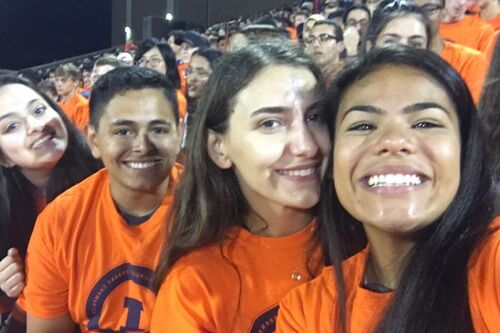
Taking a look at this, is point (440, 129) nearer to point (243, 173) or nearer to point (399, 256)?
point (399, 256)

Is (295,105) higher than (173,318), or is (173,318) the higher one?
(295,105)

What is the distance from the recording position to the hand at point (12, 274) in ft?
5.16

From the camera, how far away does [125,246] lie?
138 cm

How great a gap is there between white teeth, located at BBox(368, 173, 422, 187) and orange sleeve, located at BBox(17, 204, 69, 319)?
2.83 feet

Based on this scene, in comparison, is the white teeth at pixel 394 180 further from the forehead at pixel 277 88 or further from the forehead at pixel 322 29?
the forehead at pixel 322 29

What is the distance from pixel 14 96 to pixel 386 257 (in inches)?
48.4

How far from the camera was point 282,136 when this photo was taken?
108 centimetres

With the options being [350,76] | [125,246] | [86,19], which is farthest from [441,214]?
[86,19]

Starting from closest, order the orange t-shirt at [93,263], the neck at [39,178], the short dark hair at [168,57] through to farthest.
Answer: the orange t-shirt at [93,263], the neck at [39,178], the short dark hair at [168,57]

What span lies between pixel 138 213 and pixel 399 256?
0.72 metres

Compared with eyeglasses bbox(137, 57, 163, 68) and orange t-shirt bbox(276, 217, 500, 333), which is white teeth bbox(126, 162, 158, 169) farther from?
eyeglasses bbox(137, 57, 163, 68)

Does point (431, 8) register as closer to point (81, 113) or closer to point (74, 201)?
point (74, 201)

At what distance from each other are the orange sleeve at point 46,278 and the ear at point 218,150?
474mm

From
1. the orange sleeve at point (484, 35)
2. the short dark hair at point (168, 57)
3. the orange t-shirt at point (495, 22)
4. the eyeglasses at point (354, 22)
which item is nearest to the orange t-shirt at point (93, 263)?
the orange sleeve at point (484, 35)
